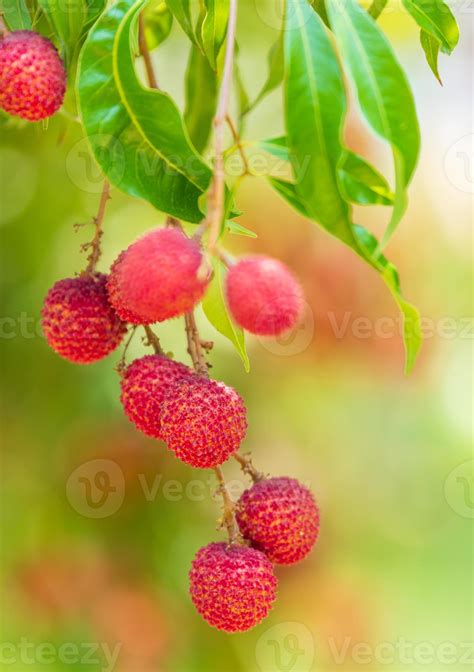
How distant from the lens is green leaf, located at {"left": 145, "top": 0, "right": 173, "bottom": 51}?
1.33m

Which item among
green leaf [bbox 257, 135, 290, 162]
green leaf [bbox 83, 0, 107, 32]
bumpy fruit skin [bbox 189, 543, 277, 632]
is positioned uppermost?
green leaf [bbox 83, 0, 107, 32]

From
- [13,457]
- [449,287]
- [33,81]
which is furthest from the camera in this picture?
→ [449,287]

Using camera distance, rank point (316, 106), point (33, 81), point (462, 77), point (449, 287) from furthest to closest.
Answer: point (449, 287)
point (462, 77)
point (33, 81)
point (316, 106)

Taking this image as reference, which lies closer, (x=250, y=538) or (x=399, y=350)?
(x=250, y=538)

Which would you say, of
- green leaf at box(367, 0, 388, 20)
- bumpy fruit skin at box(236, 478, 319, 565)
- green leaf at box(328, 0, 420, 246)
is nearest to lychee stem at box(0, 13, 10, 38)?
green leaf at box(328, 0, 420, 246)

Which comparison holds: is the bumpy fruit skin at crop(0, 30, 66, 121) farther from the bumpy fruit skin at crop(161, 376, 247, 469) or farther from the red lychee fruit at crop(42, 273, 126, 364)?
the bumpy fruit skin at crop(161, 376, 247, 469)

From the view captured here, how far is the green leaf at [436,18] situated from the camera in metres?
1.00

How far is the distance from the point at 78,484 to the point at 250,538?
1.01 meters

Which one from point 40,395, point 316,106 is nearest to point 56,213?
point 40,395

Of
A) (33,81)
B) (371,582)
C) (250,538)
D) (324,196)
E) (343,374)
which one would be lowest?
(371,582)

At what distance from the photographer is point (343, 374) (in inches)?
92.0

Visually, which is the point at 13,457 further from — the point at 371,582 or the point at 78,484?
the point at 371,582

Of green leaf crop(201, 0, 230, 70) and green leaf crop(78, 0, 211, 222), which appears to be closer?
green leaf crop(78, 0, 211, 222)

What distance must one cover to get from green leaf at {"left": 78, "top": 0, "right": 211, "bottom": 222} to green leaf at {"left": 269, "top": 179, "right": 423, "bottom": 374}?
123 millimetres
